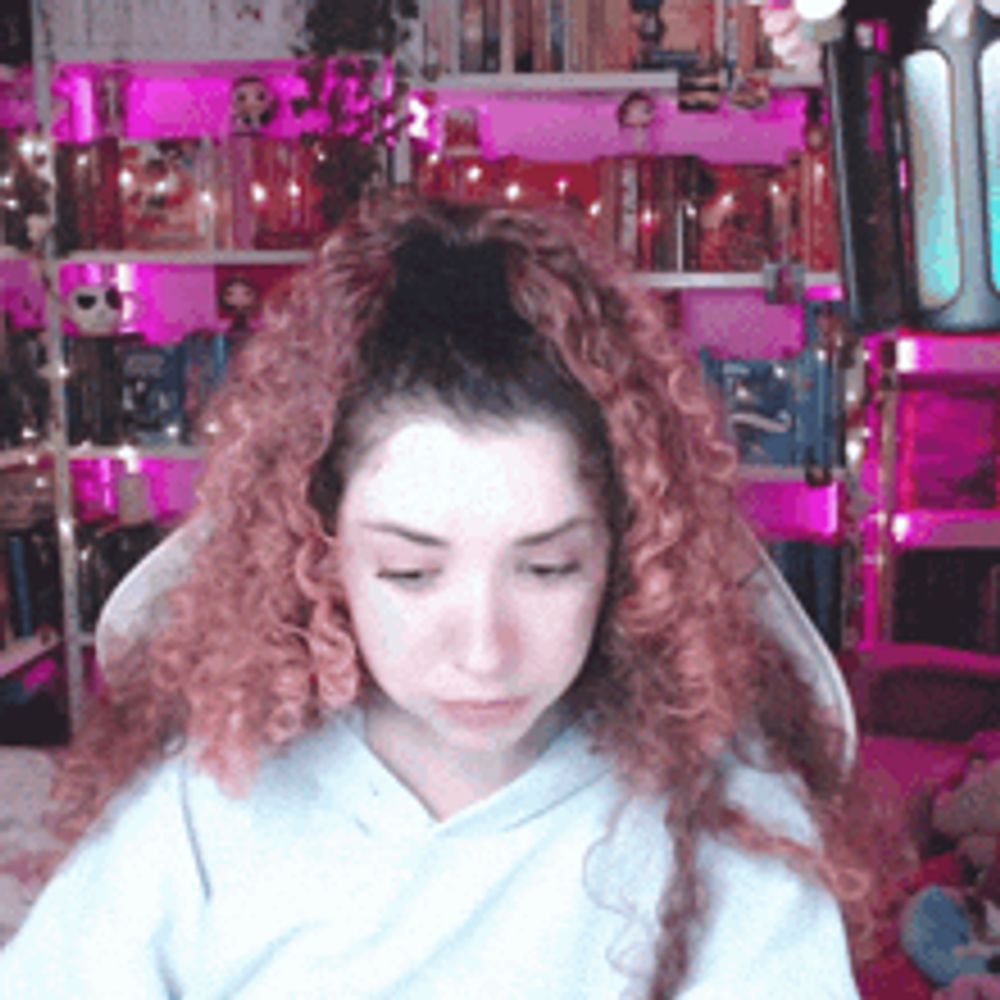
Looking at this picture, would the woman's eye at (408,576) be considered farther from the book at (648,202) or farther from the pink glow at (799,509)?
the pink glow at (799,509)

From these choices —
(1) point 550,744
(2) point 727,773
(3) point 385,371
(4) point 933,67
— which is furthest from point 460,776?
(4) point 933,67

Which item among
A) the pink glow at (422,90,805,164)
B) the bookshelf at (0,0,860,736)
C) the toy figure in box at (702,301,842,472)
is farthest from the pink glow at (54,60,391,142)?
the toy figure in box at (702,301,842,472)

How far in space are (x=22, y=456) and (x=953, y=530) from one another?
2.05m

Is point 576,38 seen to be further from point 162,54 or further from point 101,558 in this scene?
point 101,558

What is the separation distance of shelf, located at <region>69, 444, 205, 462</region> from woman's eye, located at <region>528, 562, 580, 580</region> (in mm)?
2339

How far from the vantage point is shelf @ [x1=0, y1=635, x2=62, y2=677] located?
291 cm

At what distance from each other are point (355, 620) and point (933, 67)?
1.63 ft

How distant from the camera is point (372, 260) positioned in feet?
3.03

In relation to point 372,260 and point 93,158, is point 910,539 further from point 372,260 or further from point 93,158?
point 372,260

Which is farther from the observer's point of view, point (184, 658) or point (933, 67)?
point (184, 658)

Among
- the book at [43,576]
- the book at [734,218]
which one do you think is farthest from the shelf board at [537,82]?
the book at [43,576]

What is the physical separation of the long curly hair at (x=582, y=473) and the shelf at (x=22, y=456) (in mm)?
1970

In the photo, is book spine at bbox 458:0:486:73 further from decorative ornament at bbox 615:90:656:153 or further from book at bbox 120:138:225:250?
book at bbox 120:138:225:250

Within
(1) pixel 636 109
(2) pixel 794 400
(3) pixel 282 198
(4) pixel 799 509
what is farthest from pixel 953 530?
(3) pixel 282 198
